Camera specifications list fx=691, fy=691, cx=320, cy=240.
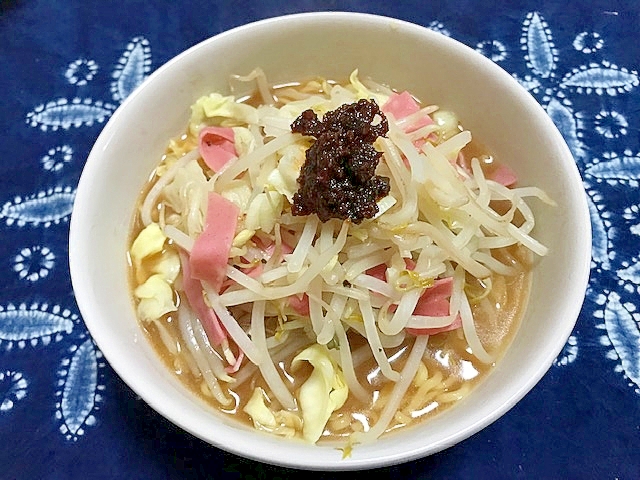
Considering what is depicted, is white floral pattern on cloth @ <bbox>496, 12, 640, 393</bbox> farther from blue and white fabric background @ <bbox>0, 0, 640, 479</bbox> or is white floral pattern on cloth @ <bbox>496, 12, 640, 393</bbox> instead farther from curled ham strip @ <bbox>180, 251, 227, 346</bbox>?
curled ham strip @ <bbox>180, 251, 227, 346</bbox>

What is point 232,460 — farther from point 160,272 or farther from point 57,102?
point 57,102

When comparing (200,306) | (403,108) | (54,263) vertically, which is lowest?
(54,263)

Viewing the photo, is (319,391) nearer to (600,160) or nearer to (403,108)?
(403,108)

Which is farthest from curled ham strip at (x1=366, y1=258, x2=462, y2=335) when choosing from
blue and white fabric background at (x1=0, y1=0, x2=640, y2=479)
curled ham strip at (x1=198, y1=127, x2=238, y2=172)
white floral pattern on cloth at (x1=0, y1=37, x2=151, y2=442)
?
white floral pattern on cloth at (x1=0, y1=37, x2=151, y2=442)

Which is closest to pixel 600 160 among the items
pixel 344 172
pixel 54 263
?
pixel 344 172

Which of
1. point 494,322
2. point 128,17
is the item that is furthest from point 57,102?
point 494,322

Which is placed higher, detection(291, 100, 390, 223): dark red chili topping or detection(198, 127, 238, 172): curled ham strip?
detection(291, 100, 390, 223): dark red chili topping

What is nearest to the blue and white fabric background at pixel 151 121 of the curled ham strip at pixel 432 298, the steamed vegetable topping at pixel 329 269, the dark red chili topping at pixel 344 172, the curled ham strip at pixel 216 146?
the steamed vegetable topping at pixel 329 269
